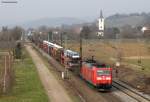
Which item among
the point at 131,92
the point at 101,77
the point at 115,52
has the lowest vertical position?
the point at 115,52

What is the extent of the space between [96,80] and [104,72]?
1.04 metres

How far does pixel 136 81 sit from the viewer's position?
164ft

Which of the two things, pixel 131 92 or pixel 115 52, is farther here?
pixel 115 52

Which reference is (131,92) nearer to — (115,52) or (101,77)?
(101,77)

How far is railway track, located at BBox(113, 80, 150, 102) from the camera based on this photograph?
36.6 metres

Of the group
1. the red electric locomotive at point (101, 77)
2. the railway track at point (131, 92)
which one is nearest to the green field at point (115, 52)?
the railway track at point (131, 92)

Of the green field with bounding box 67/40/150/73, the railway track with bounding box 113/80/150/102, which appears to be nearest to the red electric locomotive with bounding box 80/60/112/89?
the railway track with bounding box 113/80/150/102

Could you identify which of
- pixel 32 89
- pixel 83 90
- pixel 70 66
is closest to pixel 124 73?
pixel 70 66

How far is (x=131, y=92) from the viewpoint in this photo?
41.5 metres

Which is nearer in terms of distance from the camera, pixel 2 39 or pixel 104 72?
pixel 104 72

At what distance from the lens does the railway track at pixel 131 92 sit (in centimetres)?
3661

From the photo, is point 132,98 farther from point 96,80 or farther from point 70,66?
point 70,66

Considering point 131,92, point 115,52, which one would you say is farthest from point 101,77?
point 115,52

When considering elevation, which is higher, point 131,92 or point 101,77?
point 101,77
